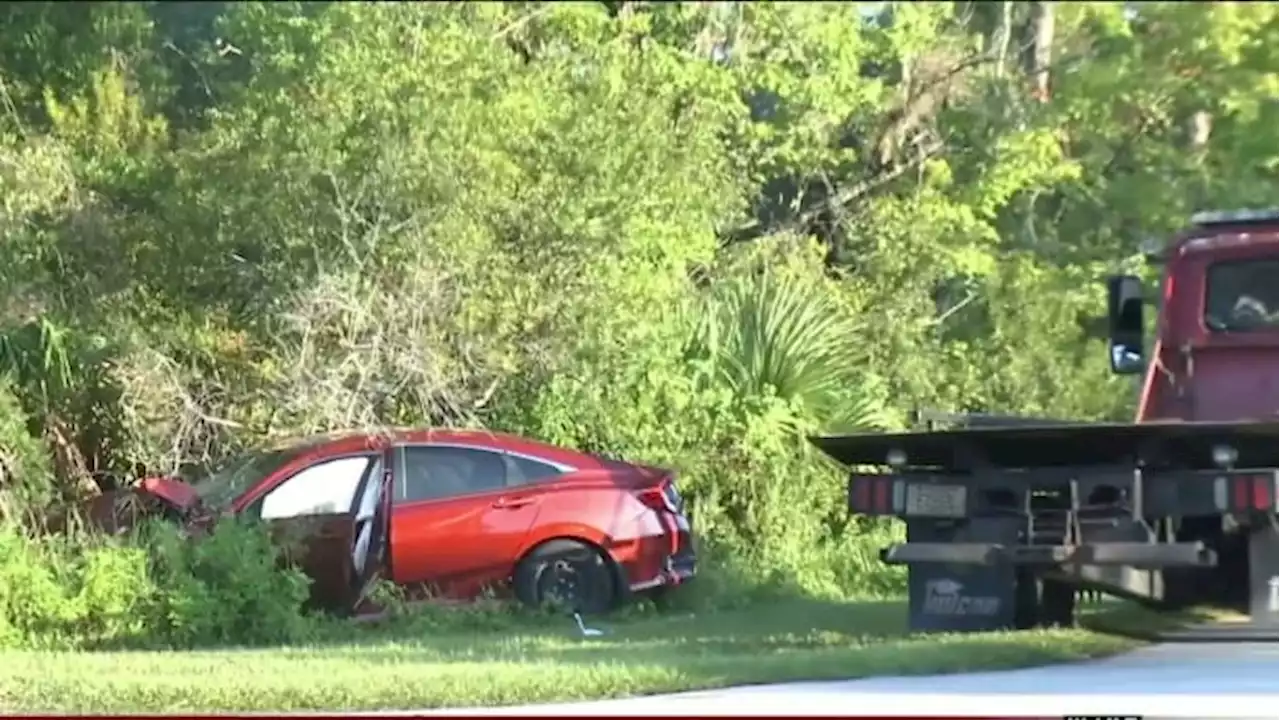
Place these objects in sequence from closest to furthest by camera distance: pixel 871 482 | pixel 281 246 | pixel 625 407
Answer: pixel 871 482, pixel 281 246, pixel 625 407

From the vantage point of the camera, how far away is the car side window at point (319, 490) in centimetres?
1382

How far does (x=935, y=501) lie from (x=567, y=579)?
132 inches

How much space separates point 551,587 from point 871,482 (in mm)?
3018

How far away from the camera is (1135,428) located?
11.3 metres

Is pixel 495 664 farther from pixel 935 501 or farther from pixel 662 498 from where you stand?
pixel 662 498

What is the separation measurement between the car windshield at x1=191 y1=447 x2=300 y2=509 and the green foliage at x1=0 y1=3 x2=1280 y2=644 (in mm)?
684

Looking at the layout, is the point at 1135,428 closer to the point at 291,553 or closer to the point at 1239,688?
the point at 1239,688

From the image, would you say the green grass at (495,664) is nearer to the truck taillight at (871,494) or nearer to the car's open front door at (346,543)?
the car's open front door at (346,543)

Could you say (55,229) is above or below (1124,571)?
above

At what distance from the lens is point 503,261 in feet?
52.6

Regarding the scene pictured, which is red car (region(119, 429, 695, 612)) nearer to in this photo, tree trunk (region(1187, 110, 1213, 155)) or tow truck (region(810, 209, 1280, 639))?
tow truck (region(810, 209, 1280, 639))

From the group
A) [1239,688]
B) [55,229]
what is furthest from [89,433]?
[1239,688]

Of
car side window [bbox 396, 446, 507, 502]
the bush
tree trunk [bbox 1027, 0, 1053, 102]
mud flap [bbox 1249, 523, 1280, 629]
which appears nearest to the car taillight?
car side window [bbox 396, 446, 507, 502]

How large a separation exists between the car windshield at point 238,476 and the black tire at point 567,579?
1857mm
